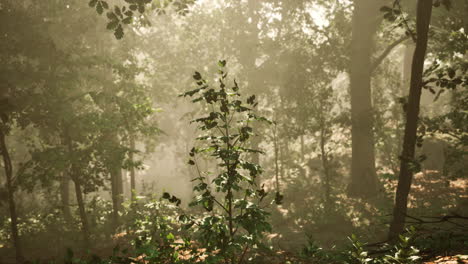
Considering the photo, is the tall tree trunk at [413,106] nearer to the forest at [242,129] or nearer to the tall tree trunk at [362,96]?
the forest at [242,129]

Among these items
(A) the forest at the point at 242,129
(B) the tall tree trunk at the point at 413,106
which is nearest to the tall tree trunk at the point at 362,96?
(A) the forest at the point at 242,129

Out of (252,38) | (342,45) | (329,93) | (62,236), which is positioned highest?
(252,38)

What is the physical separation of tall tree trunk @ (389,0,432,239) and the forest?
20 mm

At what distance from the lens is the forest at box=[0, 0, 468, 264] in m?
4.36

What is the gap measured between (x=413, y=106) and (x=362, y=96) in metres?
9.87

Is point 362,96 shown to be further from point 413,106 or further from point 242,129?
point 242,129

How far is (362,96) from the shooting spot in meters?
14.6

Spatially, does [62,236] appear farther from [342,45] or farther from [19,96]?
[342,45]

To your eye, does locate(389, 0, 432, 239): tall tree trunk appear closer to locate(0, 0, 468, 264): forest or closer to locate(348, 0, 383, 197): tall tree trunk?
locate(0, 0, 468, 264): forest

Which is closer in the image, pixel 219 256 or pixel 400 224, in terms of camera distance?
pixel 219 256

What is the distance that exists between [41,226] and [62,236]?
8.39 feet

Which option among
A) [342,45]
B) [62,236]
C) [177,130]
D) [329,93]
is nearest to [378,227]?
[329,93]

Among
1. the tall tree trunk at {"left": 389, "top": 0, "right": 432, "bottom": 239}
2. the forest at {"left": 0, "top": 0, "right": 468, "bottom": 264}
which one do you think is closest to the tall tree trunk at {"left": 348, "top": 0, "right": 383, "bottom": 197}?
the forest at {"left": 0, "top": 0, "right": 468, "bottom": 264}

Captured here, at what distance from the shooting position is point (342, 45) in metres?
15.5
